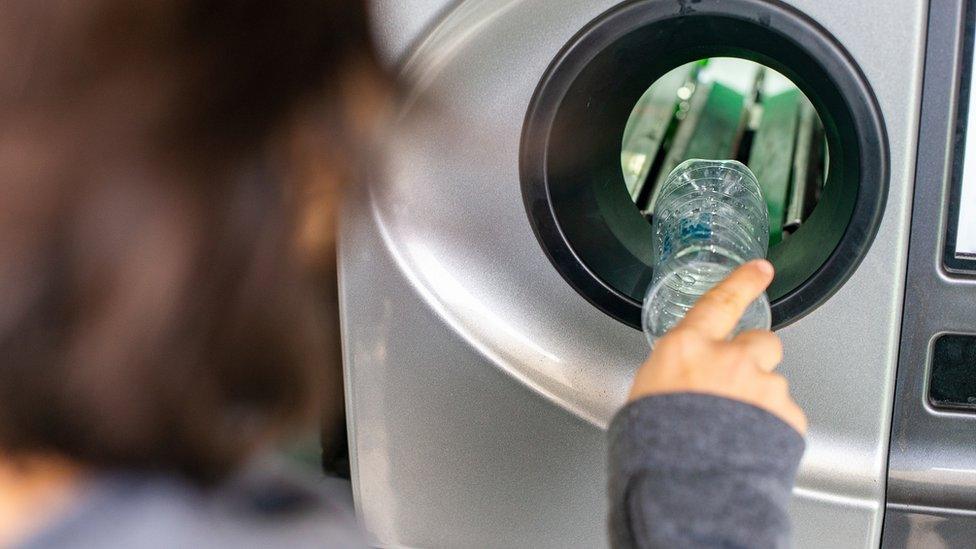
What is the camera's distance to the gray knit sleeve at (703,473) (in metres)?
0.47

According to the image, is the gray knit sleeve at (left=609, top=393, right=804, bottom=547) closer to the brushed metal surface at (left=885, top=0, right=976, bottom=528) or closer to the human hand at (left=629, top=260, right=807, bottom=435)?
the human hand at (left=629, top=260, right=807, bottom=435)

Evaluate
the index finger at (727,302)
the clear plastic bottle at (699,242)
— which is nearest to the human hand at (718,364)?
the index finger at (727,302)

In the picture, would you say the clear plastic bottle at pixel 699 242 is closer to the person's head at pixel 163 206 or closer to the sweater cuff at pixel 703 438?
the sweater cuff at pixel 703 438

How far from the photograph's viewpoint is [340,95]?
0.59 m

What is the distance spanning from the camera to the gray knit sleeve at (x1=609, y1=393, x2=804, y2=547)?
1.53 feet

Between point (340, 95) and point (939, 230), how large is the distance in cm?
40

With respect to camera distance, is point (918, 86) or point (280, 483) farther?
point (280, 483)

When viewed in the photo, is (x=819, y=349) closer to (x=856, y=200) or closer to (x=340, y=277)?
(x=856, y=200)

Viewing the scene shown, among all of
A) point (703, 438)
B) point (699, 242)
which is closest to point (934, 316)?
point (699, 242)

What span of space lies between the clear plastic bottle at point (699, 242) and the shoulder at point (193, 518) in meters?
0.27

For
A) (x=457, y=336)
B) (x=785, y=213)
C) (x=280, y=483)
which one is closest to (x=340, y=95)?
(x=457, y=336)

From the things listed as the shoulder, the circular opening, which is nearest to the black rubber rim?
the circular opening

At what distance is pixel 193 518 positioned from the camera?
0.64 m

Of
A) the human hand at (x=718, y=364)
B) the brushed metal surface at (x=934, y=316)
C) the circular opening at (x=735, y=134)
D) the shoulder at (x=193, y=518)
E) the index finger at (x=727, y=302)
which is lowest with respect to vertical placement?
the shoulder at (x=193, y=518)
